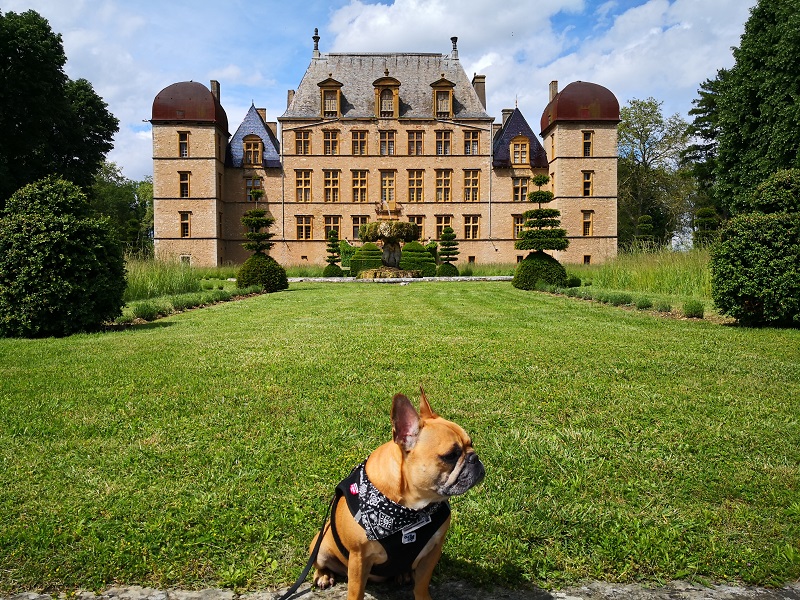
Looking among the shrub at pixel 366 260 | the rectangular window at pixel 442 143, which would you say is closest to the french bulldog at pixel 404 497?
the shrub at pixel 366 260

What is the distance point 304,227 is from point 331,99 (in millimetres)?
8701

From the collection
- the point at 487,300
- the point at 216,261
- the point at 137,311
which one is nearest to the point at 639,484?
the point at 137,311

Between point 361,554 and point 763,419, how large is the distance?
11.8 feet

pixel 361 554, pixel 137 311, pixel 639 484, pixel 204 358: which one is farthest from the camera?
pixel 137 311

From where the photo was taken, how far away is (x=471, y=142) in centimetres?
3978

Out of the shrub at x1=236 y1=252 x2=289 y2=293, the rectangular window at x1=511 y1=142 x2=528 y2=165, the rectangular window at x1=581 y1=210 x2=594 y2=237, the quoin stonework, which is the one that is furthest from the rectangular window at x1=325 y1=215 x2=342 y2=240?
the shrub at x1=236 y1=252 x2=289 y2=293

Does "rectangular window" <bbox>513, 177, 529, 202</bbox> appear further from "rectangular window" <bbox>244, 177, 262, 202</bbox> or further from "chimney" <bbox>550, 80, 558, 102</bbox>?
"rectangular window" <bbox>244, 177, 262, 202</bbox>

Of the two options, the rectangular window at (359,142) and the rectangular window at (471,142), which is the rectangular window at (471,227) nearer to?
the rectangular window at (471,142)

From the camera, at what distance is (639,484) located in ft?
10.4

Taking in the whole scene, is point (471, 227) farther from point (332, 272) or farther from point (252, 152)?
point (252, 152)

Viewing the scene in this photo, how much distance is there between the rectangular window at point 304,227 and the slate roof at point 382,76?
665 cm

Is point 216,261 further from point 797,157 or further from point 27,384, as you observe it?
point 27,384

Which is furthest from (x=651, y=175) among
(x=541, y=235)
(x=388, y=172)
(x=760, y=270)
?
(x=760, y=270)

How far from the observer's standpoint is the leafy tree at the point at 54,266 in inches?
346
